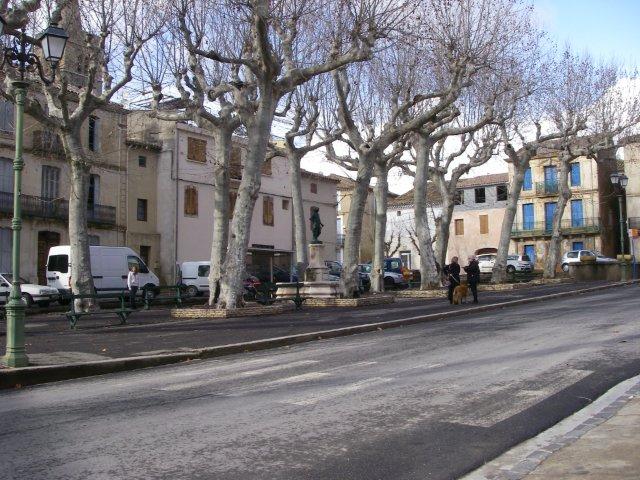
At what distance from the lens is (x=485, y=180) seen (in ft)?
205

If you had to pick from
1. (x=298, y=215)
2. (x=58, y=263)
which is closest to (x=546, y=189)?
(x=298, y=215)

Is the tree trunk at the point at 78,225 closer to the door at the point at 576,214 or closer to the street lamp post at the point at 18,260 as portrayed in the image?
the street lamp post at the point at 18,260

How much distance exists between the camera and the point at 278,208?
46.9m

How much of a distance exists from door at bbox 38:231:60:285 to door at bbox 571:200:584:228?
1634 inches

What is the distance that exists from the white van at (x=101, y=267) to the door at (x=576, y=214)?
40448mm

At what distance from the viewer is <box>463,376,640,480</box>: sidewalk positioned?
15.0 ft

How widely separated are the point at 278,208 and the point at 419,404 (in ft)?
132

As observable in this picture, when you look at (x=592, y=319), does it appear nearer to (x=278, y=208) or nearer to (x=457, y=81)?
(x=457, y=81)

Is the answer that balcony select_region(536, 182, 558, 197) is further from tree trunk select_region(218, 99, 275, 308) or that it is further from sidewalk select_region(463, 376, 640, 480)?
sidewalk select_region(463, 376, 640, 480)

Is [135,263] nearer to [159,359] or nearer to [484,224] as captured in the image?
[159,359]

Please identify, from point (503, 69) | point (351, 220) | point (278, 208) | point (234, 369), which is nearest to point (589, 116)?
point (503, 69)

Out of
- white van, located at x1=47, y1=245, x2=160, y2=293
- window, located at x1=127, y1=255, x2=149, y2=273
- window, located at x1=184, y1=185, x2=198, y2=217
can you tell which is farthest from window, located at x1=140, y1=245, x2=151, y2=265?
white van, located at x1=47, y1=245, x2=160, y2=293

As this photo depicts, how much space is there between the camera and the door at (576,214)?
57.5 m

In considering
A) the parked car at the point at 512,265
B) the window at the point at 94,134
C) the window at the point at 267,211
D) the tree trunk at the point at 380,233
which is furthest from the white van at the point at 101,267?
the parked car at the point at 512,265
